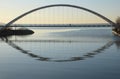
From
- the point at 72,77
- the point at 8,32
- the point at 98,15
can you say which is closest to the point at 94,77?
the point at 72,77

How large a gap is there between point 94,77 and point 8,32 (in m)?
125

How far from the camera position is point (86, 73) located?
23.1 m

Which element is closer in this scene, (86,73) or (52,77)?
(52,77)

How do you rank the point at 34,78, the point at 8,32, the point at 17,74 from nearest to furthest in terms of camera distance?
the point at 34,78 < the point at 17,74 < the point at 8,32

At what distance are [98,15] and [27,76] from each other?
229 feet

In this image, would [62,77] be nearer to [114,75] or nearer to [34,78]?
[34,78]

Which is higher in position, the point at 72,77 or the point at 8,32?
the point at 72,77

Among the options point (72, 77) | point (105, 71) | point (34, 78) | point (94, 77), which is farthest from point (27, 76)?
point (105, 71)

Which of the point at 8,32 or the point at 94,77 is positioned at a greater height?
the point at 94,77

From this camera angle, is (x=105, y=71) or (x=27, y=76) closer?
(x=27, y=76)

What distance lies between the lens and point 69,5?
91812 millimetres

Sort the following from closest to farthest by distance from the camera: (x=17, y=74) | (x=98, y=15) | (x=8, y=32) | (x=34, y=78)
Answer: (x=34, y=78), (x=17, y=74), (x=98, y=15), (x=8, y=32)

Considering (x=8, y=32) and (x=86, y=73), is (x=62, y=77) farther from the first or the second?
(x=8, y=32)

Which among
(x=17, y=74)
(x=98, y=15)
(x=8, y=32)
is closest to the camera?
(x=17, y=74)
